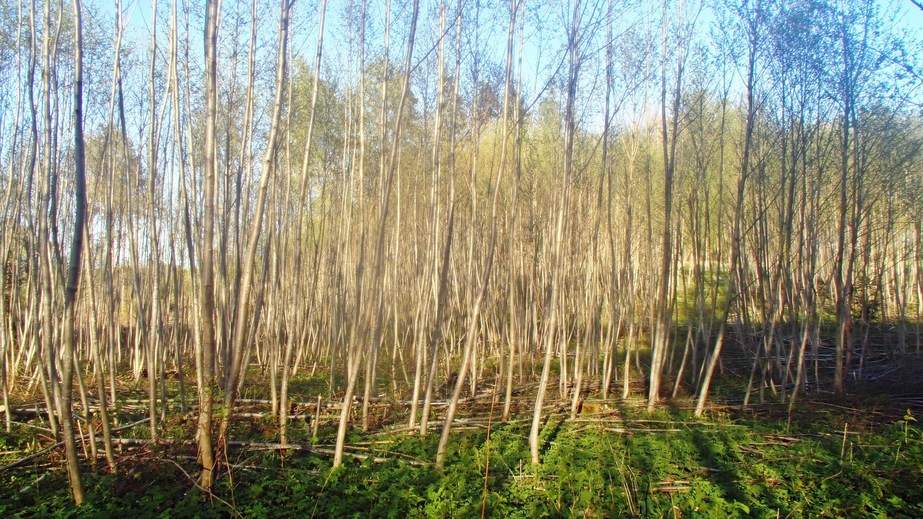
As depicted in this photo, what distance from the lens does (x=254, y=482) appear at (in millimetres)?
3721

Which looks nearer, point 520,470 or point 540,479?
point 540,479

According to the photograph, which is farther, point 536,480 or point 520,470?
point 520,470

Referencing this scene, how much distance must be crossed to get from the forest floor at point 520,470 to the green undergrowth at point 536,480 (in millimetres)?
12

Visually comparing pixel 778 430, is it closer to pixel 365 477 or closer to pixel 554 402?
pixel 554 402

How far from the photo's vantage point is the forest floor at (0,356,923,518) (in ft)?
11.2

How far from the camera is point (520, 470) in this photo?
4047 mm

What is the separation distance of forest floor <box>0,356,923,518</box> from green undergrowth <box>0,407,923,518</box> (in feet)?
0.04

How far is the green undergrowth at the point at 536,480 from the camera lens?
3395mm

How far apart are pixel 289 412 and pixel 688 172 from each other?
248 inches

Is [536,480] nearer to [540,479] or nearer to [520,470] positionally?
[540,479]

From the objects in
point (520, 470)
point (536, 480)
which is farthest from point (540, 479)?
point (520, 470)

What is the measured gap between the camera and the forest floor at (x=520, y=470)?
3.42 m

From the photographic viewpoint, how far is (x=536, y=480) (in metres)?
3.88

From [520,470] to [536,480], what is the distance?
0.65 feet
